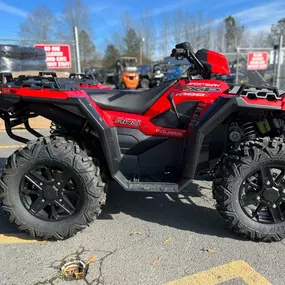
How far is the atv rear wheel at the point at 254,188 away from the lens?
2701mm

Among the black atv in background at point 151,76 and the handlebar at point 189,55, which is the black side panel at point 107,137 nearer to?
the handlebar at point 189,55

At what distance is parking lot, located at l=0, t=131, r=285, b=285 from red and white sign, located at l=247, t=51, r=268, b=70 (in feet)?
36.0

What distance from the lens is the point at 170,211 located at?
3.44 meters

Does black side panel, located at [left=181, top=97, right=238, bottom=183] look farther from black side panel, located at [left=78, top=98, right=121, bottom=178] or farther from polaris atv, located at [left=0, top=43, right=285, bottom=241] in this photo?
black side panel, located at [left=78, top=98, right=121, bottom=178]

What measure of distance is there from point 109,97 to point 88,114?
41 centimetres

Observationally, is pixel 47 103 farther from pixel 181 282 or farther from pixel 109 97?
pixel 181 282

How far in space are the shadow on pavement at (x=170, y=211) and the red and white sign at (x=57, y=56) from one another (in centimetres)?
687

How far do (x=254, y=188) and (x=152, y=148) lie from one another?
109cm

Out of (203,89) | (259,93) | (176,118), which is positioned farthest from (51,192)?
(259,93)

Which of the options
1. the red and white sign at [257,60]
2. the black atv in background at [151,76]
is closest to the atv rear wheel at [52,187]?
the red and white sign at [257,60]

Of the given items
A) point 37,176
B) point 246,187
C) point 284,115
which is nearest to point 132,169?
point 37,176

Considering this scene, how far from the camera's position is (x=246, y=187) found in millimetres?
2842

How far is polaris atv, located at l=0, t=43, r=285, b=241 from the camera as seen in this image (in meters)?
2.73

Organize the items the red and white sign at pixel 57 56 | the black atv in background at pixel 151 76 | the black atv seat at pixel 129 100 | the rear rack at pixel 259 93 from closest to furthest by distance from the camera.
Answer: the rear rack at pixel 259 93, the black atv seat at pixel 129 100, the red and white sign at pixel 57 56, the black atv in background at pixel 151 76
